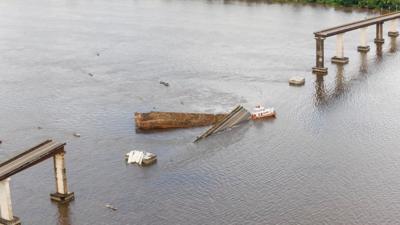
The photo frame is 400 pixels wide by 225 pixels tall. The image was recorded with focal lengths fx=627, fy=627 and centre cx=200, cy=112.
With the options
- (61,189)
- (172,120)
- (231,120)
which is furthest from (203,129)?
(61,189)

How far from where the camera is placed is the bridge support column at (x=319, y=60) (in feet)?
243

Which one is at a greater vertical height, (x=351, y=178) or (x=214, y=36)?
(x=214, y=36)

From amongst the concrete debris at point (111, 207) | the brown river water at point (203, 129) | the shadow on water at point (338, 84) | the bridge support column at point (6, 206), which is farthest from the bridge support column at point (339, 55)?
the bridge support column at point (6, 206)

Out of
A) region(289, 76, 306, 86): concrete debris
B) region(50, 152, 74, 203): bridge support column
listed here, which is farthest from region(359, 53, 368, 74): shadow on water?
region(50, 152, 74, 203): bridge support column

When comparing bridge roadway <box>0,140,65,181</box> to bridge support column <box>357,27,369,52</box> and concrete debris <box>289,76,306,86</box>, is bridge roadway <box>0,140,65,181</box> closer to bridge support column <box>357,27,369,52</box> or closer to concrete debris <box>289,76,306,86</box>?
concrete debris <box>289,76,306,86</box>

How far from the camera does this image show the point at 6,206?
37.1 meters

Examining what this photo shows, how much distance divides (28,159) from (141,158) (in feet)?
36.2

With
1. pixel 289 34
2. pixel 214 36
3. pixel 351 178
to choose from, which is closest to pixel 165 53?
pixel 214 36

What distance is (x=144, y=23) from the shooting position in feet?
360

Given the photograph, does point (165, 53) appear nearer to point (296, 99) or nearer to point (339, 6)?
point (296, 99)

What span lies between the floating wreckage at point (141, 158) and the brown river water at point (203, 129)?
25.8 inches

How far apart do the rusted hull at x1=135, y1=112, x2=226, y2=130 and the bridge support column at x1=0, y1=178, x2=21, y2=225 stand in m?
18.4

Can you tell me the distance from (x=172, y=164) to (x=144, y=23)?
65.7m

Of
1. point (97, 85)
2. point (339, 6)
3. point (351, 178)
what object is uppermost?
point (339, 6)
